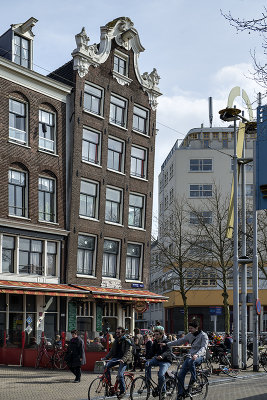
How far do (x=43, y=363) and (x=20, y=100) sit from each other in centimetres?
1320

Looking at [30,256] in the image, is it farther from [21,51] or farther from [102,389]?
[102,389]

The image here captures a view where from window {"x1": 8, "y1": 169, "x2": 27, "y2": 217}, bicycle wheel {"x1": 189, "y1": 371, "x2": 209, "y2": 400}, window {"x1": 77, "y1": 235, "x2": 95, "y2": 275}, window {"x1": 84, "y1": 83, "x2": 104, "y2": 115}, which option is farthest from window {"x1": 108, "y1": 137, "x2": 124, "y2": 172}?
bicycle wheel {"x1": 189, "y1": 371, "x2": 209, "y2": 400}

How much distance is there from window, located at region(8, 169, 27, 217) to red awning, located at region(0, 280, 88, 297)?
11.5ft

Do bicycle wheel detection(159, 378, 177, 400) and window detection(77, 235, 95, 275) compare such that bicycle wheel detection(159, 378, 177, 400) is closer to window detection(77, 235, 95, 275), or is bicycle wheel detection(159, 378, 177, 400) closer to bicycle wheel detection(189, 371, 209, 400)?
bicycle wheel detection(189, 371, 209, 400)

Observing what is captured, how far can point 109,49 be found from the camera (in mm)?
38375

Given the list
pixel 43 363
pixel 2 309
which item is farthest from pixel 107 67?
pixel 43 363

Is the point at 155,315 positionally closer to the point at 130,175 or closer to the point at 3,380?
the point at 130,175

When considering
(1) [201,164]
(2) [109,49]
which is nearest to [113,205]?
(2) [109,49]

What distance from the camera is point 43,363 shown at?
26953 mm

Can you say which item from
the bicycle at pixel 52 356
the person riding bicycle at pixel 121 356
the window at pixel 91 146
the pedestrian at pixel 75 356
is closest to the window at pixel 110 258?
the window at pixel 91 146

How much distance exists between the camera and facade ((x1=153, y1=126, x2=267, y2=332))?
219ft

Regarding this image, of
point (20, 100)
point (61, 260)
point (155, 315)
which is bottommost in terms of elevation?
point (155, 315)

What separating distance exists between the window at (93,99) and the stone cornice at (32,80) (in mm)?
1316

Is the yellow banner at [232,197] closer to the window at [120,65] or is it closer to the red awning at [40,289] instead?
the red awning at [40,289]
